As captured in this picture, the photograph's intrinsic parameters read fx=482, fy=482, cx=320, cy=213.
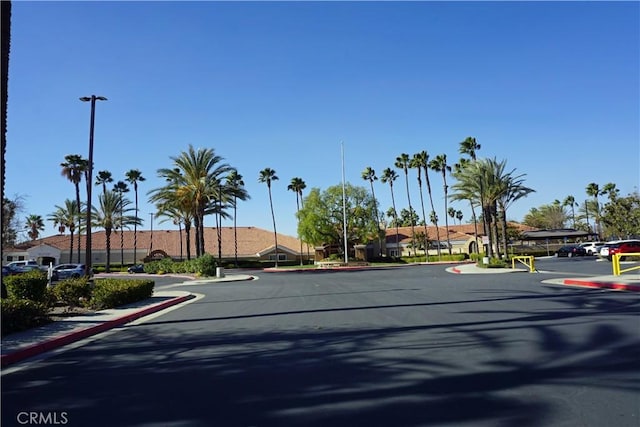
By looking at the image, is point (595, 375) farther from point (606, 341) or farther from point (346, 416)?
point (346, 416)

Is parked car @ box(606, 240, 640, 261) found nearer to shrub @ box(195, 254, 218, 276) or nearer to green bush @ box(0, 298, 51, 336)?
shrub @ box(195, 254, 218, 276)

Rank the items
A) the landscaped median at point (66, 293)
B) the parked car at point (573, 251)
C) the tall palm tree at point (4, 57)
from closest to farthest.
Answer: the tall palm tree at point (4, 57), the landscaped median at point (66, 293), the parked car at point (573, 251)

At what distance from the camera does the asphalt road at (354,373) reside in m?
5.07

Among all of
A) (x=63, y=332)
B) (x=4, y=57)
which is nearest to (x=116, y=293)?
(x=63, y=332)

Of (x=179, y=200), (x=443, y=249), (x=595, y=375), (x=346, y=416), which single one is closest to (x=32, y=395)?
(x=346, y=416)

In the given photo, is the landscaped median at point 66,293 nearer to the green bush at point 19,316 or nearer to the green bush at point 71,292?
the green bush at point 71,292

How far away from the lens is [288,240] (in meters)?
80.8

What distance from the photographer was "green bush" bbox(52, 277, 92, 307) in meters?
16.1

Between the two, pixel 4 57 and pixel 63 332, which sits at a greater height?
pixel 4 57

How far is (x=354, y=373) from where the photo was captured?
6.67m

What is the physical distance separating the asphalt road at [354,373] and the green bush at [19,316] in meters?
2.00

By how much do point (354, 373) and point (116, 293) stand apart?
40.3ft

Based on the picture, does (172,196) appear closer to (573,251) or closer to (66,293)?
(66,293)

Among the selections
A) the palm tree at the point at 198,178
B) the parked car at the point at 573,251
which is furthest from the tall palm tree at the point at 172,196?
the parked car at the point at 573,251
